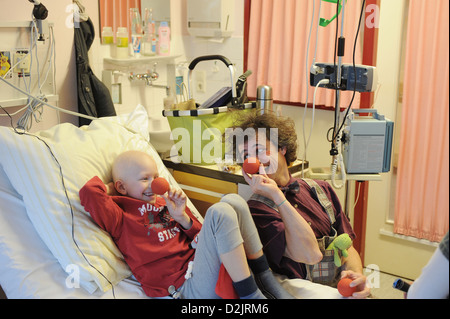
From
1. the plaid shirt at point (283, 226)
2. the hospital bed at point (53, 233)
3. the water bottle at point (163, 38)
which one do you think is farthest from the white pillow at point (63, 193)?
the water bottle at point (163, 38)

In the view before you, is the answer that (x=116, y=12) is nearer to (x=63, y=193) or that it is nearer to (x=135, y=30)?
(x=135, y=30)

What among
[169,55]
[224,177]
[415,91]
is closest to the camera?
[224,177]

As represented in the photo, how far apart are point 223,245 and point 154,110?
5.74 ft

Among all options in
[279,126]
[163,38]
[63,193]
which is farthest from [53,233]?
[163,38]

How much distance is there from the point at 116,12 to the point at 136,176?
1.32 m

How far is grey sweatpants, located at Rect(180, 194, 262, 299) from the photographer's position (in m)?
1.72

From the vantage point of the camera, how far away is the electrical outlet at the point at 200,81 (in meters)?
3.53

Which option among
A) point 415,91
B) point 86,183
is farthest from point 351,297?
point 415,91

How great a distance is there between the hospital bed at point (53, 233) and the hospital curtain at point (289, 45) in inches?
60.3

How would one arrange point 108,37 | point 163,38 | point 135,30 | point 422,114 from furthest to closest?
point 163,38, point 135,30, point 108,37, point 422,114

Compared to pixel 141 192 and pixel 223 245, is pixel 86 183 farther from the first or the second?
pixel 223 245

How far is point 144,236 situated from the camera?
1947 mm

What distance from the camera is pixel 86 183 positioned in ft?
6.35
